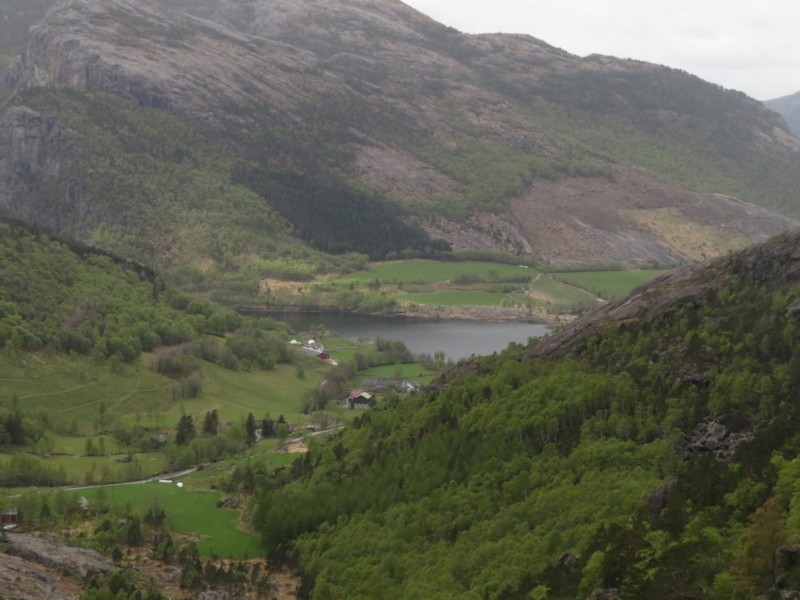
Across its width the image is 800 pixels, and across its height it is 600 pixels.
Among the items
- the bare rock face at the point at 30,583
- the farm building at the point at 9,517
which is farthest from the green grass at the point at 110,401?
the bare rock face at the point at 30,583

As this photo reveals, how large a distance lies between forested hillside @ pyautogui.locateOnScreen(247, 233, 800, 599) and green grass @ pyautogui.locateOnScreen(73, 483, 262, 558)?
224 centimetres

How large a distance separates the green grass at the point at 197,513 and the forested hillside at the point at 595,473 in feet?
7.35

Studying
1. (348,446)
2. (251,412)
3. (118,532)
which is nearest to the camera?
(118,532)

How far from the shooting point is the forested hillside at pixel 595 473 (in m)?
50.2

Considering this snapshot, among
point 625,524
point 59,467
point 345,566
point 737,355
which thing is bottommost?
point 59,467

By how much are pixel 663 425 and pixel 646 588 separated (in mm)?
23826

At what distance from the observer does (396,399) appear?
109 m

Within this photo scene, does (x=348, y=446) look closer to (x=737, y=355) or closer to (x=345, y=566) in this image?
(x=345, y=566)

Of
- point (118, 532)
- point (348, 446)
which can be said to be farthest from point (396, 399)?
point (118, 532)

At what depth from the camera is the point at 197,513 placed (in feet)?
294

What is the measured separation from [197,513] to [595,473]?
3593cm

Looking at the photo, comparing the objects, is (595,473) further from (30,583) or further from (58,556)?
(58,556)

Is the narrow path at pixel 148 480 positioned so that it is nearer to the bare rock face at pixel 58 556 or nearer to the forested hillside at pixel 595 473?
the forested hillside at pixel 595 473

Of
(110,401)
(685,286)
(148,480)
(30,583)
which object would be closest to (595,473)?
(685,286)
